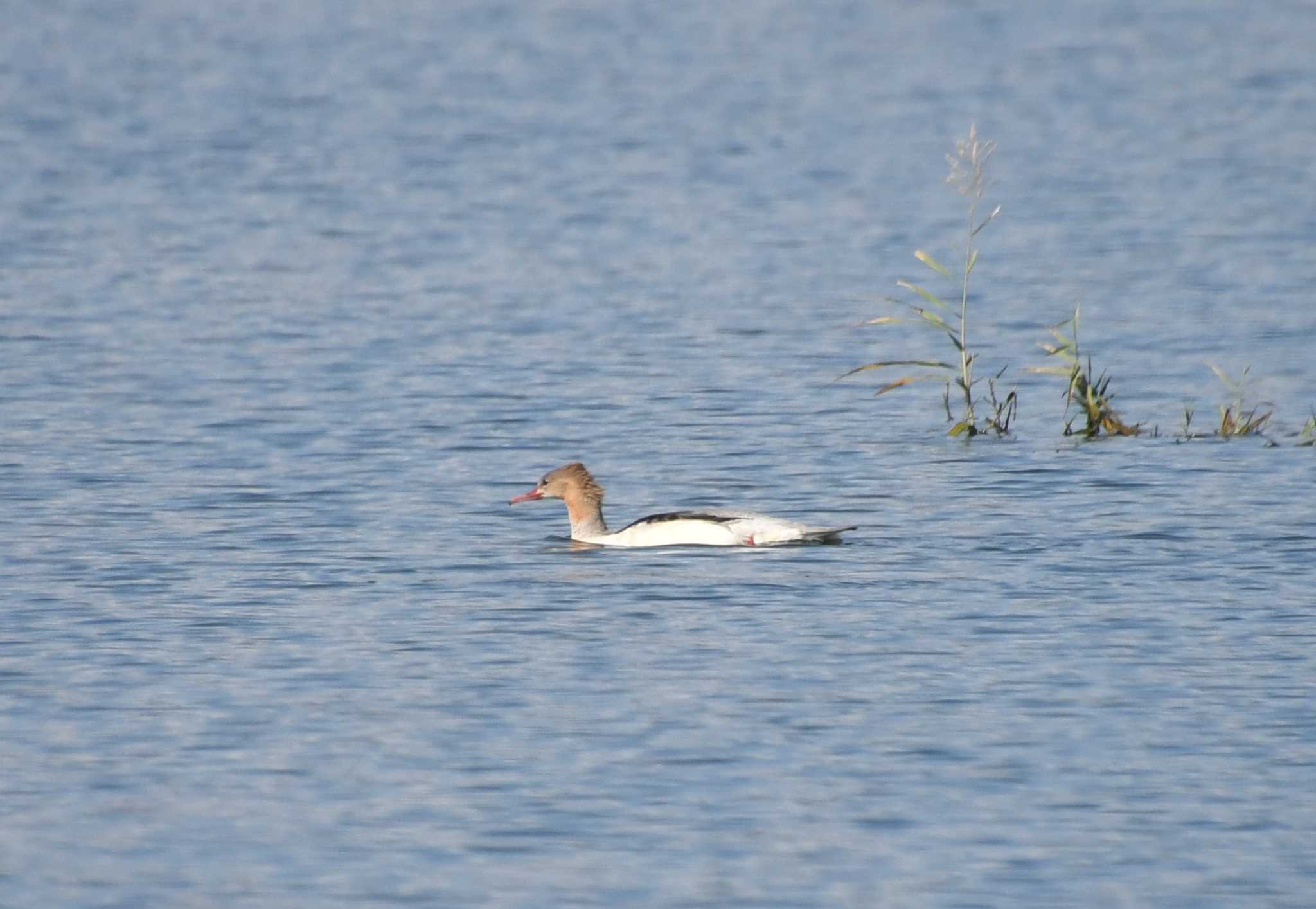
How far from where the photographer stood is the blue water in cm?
999

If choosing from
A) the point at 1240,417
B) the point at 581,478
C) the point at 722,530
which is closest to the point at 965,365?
the point at 1240,417

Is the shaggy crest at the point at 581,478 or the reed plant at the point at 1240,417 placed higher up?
the reed plant at the point at 1240,417

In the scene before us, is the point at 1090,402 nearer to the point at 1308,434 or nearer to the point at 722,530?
the point at 1308,434

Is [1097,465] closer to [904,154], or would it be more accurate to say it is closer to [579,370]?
[579,370]

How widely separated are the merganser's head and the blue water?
362mm

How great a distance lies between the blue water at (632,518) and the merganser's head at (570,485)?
1.19 feet

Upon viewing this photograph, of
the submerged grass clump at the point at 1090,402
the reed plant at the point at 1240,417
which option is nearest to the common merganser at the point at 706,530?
the submerged grass clump at the point at 1090,402

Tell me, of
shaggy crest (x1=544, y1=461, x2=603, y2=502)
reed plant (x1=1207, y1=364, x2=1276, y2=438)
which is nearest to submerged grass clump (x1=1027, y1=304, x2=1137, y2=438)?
reed plant (x1=1207, y1=364, x2=1276, y2=438)

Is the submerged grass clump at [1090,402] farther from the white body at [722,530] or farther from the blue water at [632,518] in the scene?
the white body at [722,530]

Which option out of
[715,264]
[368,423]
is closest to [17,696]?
[368,423]

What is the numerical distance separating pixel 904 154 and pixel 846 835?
91.2ft

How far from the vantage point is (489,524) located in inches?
641

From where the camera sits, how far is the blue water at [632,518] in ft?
32.8

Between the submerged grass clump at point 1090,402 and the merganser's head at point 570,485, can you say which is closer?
the merganser's head at point 570,485
